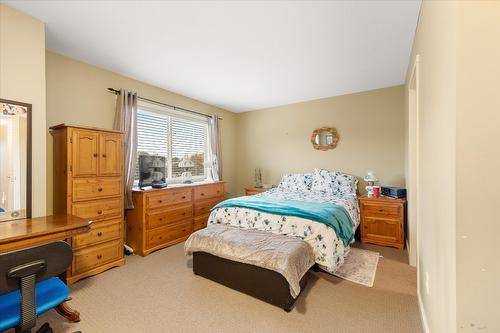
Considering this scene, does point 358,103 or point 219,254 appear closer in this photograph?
point 219,254

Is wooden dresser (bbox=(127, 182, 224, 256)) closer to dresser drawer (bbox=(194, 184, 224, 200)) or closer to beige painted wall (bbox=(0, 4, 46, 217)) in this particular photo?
dresser drawer (bbox=(194, 184, 224, 200))

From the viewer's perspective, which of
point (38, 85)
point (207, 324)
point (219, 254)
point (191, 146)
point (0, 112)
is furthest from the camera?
point (191, 146)

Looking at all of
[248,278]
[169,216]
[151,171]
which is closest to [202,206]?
[169,216]

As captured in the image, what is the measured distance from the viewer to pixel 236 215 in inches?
110

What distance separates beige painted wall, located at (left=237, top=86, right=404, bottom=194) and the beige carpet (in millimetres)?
1944

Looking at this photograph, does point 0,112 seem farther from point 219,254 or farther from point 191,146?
point 191,146

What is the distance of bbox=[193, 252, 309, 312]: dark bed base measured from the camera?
1.92 m

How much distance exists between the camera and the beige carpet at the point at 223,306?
5.67ft

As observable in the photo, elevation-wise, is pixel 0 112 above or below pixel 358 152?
above

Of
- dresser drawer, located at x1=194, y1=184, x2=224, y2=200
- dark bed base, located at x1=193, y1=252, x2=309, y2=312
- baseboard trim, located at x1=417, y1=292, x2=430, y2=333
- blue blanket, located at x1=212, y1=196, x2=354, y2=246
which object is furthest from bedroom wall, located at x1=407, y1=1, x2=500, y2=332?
dresser drawer, located at x1=194, y1=184, x2=224, y2=200

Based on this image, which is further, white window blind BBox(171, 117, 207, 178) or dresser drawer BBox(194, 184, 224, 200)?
white window blind BBox(171, 117, 207, 178)

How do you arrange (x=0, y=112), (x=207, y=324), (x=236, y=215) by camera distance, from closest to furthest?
(x=207, y=324)
(x=0, y=112)
(x=236, y=215)

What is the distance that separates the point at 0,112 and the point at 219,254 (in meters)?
2.26

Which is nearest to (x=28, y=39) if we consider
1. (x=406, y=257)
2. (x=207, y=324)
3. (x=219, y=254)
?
(x=219, y=254)
